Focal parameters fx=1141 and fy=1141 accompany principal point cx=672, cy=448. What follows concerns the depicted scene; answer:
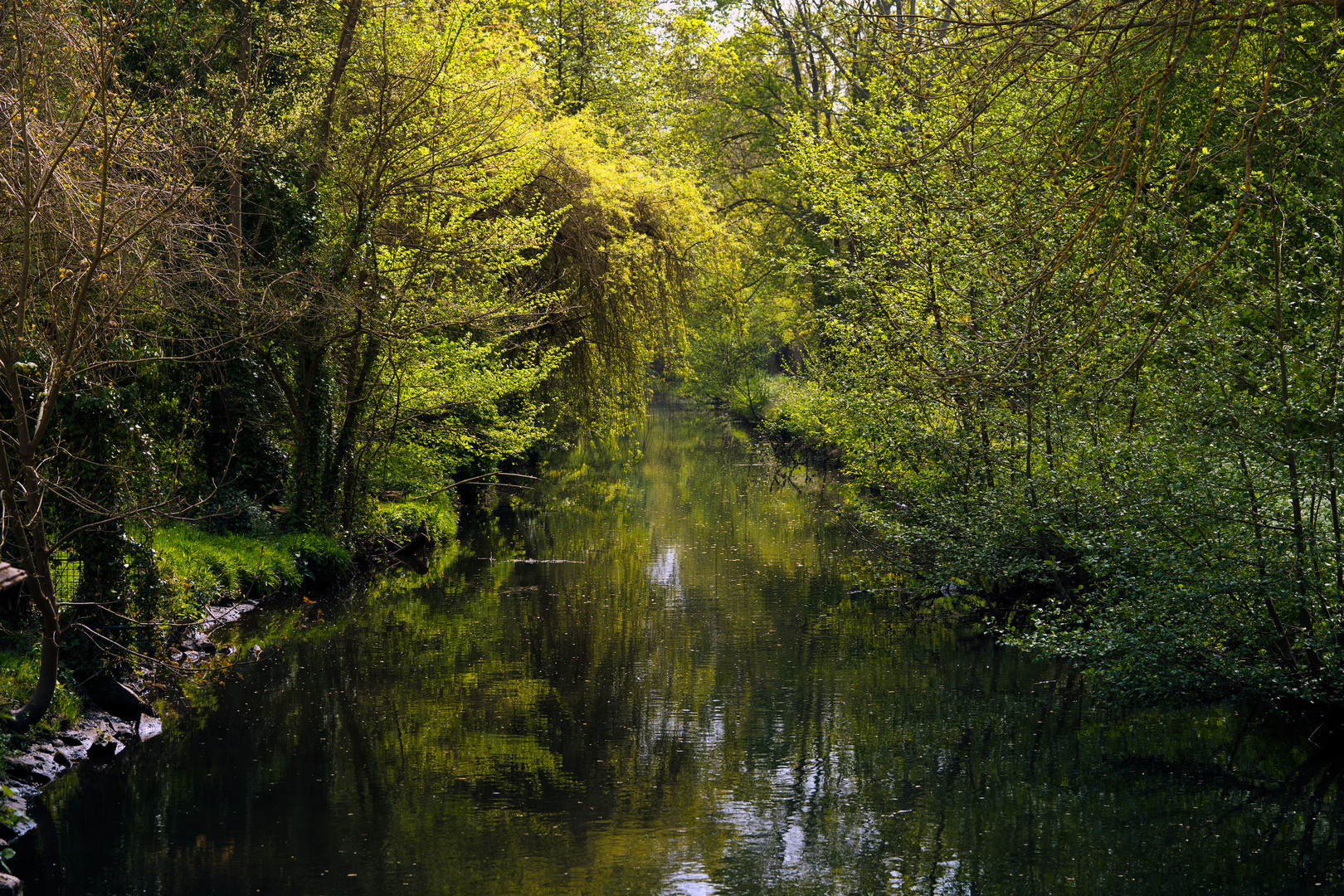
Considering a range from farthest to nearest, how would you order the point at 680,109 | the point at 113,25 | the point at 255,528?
the point at 680,109 < the point at 255,528 < the point at 113,25

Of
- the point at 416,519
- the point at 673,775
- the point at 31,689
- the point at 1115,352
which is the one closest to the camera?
the point at 673,775

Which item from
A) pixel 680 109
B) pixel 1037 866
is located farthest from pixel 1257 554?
pixel 680 109

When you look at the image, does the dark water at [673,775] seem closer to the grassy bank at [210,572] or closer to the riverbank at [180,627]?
the riverbank at [180,627]

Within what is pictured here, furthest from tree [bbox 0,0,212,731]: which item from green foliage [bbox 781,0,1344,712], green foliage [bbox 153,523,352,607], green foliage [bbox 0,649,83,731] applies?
green foliage [bbox 781,0,1344,712]

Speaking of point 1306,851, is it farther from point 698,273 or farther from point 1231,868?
point 698,273

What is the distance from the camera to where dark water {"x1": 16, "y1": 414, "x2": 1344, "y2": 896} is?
683 centimetres

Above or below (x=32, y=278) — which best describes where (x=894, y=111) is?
above

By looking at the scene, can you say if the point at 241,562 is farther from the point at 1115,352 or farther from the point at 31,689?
the point at 1115,352

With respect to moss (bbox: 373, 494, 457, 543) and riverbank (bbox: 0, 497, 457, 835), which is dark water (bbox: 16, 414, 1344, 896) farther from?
moss (bbox: 373, 494, 457, 543)

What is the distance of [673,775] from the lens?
848 cm

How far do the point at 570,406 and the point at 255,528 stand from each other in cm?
780

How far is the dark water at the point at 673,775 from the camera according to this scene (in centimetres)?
683

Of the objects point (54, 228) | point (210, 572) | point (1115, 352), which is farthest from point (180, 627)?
point (1115, 352)

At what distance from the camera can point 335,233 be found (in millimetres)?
15227
